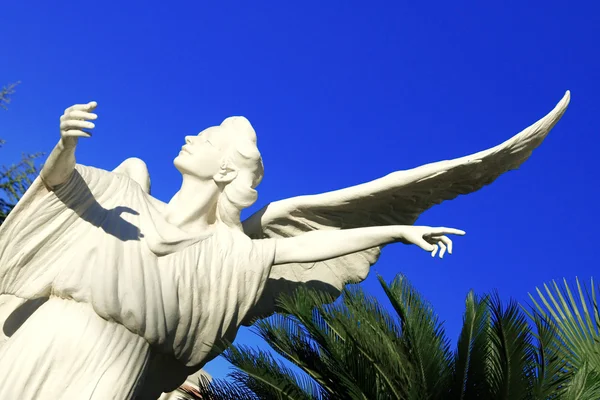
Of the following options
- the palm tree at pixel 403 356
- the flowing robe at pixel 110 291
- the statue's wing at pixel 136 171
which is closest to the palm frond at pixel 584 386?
the palm tree at pixel 403 356

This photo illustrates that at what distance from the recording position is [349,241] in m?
5.82

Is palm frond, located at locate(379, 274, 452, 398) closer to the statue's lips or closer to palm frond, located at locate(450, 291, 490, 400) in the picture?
palm frond, located at locate(450, 291, 490, 400)

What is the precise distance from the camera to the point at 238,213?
19.8ft

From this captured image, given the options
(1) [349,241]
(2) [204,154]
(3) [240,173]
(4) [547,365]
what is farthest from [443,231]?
(2) [204,154]

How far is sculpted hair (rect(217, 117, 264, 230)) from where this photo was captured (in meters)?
6.02

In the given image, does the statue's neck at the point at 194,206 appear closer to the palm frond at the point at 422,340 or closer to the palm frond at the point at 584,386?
the palm frond at the point at 422,340

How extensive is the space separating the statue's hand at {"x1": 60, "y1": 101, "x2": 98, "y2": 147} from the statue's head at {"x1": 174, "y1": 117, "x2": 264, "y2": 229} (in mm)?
1385

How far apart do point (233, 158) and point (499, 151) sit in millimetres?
2044

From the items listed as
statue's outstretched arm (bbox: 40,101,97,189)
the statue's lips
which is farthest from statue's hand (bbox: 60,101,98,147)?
the statue's lips

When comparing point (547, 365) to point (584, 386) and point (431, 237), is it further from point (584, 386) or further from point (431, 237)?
point (431, 237)

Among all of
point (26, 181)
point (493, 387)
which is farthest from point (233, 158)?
point (26, 181)

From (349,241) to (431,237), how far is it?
598 millimetres

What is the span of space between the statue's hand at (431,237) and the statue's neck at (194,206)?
1.51 m

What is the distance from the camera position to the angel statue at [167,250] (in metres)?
5.09
